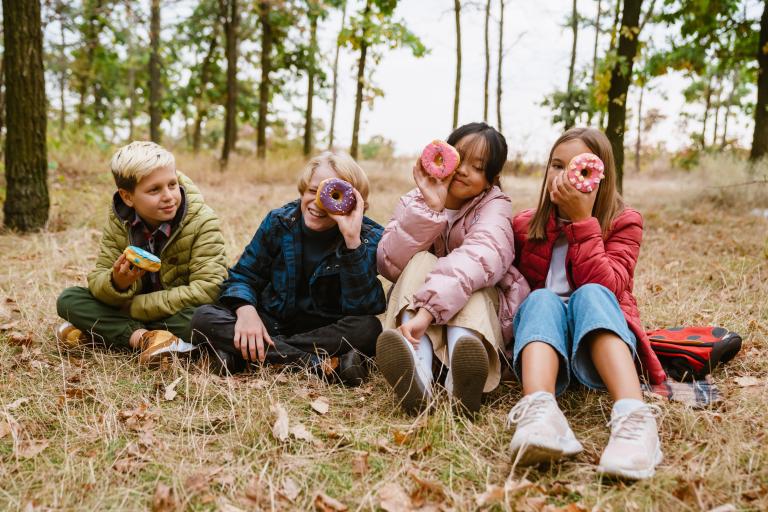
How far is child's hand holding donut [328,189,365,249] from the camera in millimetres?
2699

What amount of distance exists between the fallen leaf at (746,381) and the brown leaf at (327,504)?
194cm

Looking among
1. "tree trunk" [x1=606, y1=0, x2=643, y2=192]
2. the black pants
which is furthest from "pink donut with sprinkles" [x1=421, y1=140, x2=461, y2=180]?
"tree trunk" [x1=606, y1=0, x2=643, y2=192]

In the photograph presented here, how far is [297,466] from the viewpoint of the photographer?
6.39 ft

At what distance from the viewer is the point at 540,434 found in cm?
187

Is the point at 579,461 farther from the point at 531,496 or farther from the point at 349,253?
the point at 349,253

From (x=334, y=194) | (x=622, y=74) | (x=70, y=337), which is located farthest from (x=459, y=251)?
(x=622, y=74)

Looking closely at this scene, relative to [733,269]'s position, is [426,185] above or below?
above

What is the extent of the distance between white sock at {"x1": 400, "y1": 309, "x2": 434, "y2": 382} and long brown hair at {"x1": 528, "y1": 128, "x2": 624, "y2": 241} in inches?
27.7

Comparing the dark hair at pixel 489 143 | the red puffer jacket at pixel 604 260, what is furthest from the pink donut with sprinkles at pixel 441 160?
the red puffer jacket at pixel 604 260

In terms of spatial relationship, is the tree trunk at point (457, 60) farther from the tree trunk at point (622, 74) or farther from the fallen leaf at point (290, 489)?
the fallen leaf at point (290, 489)

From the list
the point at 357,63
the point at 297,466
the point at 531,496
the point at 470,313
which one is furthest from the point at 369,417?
the point at 357,63

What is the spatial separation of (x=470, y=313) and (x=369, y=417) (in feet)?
2.02

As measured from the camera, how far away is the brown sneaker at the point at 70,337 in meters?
3.01

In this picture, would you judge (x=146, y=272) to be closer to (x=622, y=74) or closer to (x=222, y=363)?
(x=222, y=363)
